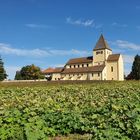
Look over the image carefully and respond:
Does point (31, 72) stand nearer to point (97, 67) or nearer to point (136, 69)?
point (97, 67)

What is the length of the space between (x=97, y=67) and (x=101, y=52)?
8.63 meters

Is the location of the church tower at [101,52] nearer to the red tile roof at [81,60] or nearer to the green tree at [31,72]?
the red tile roof at [81,60]

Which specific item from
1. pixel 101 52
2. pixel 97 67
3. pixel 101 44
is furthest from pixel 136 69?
pixel 101 44

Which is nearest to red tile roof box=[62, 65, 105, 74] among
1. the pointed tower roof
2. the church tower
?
the church tower

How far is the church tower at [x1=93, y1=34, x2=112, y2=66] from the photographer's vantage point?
12062cm

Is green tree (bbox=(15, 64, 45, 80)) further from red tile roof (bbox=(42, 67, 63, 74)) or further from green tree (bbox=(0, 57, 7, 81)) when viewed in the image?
green tree (bbox=(0, 57, 7, 81))

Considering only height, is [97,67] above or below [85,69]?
above

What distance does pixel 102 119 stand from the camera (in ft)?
31.8

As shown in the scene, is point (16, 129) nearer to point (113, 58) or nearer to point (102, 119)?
point (102, 119)

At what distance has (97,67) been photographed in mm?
116062

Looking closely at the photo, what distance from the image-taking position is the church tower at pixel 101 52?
120625 millimetres

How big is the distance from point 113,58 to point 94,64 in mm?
8263

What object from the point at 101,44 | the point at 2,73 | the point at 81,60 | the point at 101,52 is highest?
the point at 101,44

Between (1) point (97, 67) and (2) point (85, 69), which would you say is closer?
(1) point (97, 67)
